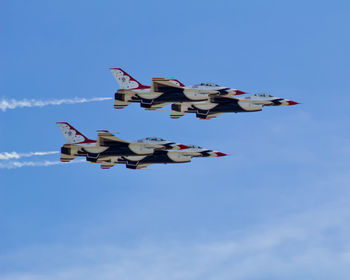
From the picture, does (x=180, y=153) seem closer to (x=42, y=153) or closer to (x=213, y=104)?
(x=213, y=104)

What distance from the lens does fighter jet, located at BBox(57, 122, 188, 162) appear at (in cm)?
15625

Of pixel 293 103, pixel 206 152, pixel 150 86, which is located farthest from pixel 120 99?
pixel 293 103

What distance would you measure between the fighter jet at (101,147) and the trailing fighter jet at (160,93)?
21.2ft

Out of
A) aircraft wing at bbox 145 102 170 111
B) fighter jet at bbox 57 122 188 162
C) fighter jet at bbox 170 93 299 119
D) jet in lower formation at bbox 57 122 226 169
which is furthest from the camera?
fighter jet at bbox 170 93 299 119

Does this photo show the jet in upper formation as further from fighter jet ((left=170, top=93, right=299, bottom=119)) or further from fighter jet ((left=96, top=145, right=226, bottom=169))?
fighter jet ((left=96, top=145, right=226, bottom=169))

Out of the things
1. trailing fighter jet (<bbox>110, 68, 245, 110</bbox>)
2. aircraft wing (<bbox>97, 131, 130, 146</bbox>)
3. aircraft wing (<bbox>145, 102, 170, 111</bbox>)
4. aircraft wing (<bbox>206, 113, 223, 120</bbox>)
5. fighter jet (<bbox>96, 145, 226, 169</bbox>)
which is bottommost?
fighter jet (<bbox>96, 145, 226, 169</bbox>)

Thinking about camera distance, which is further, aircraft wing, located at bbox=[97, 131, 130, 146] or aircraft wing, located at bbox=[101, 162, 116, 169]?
aircraft wing, located at bbox=[101, 162, 116, 169]

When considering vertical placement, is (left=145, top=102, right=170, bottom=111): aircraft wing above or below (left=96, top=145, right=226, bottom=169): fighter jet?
above

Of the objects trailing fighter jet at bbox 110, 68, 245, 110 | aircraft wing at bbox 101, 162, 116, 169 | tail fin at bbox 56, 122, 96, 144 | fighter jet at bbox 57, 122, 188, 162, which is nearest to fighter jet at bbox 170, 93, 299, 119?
trailing fighter jet at bbox 110, 68, 245, 110

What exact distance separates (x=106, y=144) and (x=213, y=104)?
18510 millimetres

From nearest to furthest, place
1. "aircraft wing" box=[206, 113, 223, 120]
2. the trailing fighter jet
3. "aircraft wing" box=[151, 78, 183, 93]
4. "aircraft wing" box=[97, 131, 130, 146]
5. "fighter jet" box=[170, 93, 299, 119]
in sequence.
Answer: "aircraft wing" box=[97, 131, 130, 146] → "aircraft wing" box=[151, 78, 183, 93] → the trailing fighter jet → "fighter jet" box=[170, 93, 299, 119] → "aircraft wing" box=[206, 113, 223, 120]

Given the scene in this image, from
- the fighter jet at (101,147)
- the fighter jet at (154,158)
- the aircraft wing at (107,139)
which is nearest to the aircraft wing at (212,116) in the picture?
the fighter jet at (154,158)

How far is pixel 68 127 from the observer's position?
524 feet

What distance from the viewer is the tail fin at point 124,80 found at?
163 meters
